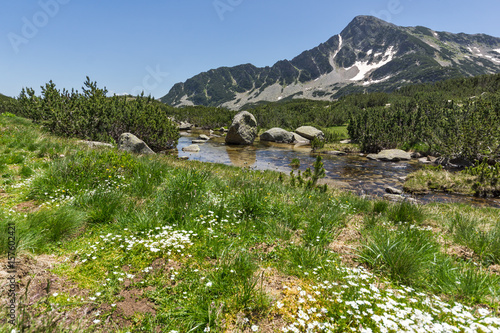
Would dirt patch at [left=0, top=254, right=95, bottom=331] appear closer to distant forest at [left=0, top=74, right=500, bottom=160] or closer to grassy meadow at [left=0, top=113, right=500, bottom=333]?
grassy meadow at [left=0, top=113, right=500, bottom=333]

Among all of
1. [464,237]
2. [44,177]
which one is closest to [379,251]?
[464,237]

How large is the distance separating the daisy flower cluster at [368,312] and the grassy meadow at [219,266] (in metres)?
0.02

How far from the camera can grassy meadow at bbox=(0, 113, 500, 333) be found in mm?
2654

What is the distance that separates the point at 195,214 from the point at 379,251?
Answer: 12.8 feet

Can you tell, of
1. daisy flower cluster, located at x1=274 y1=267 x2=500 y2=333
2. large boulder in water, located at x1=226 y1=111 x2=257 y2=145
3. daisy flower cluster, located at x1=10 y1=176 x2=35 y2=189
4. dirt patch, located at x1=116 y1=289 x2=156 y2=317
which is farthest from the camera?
large boulder in water, located at x1=226 y1=111 x2=257 y2=145

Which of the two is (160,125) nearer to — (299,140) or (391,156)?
(391,156)

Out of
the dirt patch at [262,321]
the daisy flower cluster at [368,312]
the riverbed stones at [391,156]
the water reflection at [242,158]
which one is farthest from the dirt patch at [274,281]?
the riverbed stones at [391,156]

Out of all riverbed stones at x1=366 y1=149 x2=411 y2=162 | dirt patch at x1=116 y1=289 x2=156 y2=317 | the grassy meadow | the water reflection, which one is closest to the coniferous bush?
the water reflection

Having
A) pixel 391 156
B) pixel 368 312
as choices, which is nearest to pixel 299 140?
pixel 391 156

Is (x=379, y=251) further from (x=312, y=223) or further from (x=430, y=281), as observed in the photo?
(x=312, y=223)

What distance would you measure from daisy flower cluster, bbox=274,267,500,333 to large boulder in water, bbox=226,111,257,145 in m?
35.0

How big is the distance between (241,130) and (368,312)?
35566mm

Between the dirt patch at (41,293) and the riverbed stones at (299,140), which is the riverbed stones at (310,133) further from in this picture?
the dirt patch at (41,293)

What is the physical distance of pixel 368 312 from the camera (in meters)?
2.73
